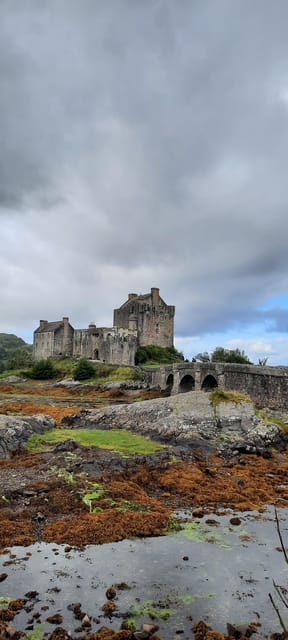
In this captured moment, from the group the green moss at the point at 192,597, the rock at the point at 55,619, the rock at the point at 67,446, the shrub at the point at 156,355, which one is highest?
the shrub at the point at 156,355

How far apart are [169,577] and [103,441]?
12967 mm

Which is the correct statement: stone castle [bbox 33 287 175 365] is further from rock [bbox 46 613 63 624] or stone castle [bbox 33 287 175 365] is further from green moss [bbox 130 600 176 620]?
rock [bbox 46 613 63 624]

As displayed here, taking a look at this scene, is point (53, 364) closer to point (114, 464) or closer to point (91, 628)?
point (114, 464)

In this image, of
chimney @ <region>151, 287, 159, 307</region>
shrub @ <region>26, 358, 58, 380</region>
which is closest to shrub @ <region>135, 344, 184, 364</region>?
chimney @ <region>151, 287, 159, 307</region>

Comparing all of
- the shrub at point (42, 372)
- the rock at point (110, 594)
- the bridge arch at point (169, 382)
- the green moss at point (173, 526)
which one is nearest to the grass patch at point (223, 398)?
the green moss at point (173, 526)

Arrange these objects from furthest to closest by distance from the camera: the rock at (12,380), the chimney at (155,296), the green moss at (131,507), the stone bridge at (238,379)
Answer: the chimney at (155,296) → the rock at (12,380) → the stone bridge at (238,379) → the green moss at (131,507)

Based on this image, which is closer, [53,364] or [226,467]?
[226,467]

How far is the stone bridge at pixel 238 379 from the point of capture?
30312 millimetres

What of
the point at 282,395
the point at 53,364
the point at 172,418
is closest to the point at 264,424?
the point at 172,418

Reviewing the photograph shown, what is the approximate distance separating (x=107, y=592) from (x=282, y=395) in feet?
79.4

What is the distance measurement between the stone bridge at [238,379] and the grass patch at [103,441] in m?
11.9

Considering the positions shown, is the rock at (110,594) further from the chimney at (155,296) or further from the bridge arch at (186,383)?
the chimney at (155,296)

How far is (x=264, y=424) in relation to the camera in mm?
23328

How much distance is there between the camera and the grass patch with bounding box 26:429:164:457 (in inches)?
787
